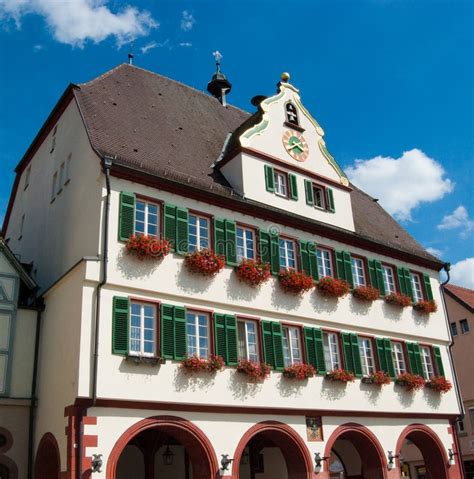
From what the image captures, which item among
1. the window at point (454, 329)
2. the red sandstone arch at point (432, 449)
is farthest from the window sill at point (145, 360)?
the window at point (454, 329)

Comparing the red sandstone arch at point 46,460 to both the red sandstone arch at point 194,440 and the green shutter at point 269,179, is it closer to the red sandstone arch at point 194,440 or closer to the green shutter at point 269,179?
the red sandstone arch at point 194,440

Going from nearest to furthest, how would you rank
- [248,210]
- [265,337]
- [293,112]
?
[265,337] → [248,210] → [293,112]

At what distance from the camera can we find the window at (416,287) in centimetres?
2430

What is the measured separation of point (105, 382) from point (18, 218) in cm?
1156

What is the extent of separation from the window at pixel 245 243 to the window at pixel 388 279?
20.1 ft

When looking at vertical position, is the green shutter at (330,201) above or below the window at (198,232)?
above

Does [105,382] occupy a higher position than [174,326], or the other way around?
[174,326]

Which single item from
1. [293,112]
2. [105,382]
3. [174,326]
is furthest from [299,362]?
[293,112]

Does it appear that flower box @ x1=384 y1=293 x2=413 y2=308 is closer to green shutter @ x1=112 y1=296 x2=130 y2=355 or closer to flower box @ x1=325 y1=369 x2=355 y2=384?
flower box @ x1=325 y1=369 x2=355 y2=384

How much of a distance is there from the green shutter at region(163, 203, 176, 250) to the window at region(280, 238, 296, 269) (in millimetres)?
4072

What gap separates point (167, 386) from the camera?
15812 mm

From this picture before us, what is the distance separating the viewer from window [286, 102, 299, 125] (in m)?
23.1

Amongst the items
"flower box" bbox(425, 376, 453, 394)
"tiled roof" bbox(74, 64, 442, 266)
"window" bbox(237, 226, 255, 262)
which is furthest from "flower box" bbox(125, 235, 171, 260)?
"flower box" bbox(425, 376, 453, 394)

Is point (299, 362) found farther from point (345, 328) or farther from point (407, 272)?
point (407, 272)
